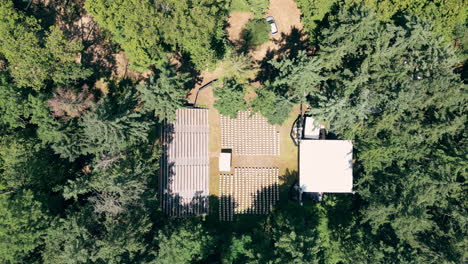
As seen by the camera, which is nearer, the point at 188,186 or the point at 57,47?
the point at 57,47

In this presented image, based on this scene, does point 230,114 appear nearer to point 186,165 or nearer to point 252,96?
point 252,96

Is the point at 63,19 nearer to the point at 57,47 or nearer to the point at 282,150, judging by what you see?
the point at 57,47

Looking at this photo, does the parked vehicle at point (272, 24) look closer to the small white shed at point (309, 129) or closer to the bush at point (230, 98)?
the bush at point (230, 98)

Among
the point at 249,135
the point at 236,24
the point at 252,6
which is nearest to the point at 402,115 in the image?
the point at 249,135

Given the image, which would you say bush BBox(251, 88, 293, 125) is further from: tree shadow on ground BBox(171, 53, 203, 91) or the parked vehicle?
the parked vehicle

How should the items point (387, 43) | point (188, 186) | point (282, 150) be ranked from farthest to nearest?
1. point (282, 150)
2. point (188, 186)
3. point (387, 43)

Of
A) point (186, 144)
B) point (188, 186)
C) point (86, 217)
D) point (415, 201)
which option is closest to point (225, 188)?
point (188, 186)

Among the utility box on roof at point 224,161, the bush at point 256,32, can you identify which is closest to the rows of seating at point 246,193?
the utility box on roof at point 224,161
